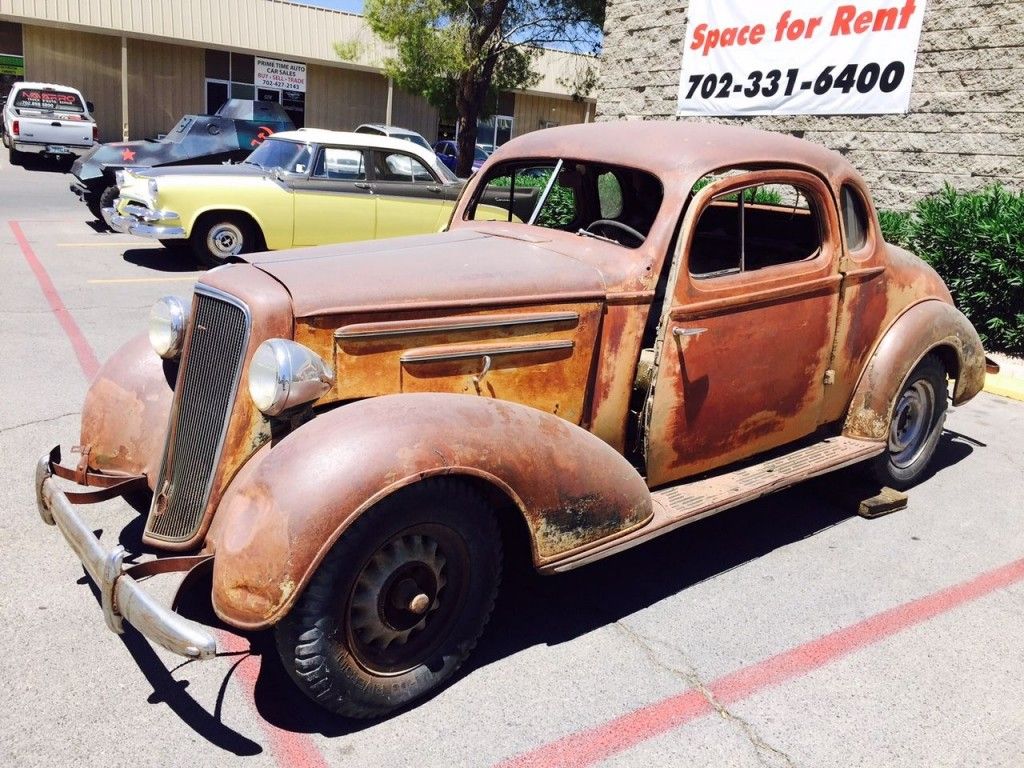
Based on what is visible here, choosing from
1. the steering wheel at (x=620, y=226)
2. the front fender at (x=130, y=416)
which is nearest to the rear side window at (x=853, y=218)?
the steering wheel at (x=620, y=226)

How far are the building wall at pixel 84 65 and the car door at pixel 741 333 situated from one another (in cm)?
2615

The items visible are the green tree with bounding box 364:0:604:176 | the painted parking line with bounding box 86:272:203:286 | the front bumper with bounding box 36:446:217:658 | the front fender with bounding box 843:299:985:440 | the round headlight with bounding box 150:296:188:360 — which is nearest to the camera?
the front bumper with bounding box 36:446:217:658

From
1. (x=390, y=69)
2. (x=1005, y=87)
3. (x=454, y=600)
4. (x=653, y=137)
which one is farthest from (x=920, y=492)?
(x=390, y=69)

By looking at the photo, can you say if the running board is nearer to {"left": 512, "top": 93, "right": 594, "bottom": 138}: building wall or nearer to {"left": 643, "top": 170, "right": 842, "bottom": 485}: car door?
{"left": 643, "top": 170, "right": 842, "bottom": 485}: car door

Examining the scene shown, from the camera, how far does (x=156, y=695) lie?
285 cm

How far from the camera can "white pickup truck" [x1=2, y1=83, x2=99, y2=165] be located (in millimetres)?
18125

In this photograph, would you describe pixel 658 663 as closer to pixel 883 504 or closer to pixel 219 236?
pixel 883 504

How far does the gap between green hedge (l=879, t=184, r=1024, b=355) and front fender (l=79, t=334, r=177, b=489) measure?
655cm

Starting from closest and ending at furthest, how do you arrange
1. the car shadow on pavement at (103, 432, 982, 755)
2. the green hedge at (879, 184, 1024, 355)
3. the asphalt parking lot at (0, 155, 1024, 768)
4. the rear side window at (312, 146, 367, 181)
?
the asphalt parking lot at (0, 155, 1024, 768), the car shadow on pavement at (103, 432, 982, 755), the green hedge at (879, 184, 1024, 355), the rear side window at (312, 146, 367, 181)

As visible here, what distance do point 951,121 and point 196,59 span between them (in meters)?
24.1

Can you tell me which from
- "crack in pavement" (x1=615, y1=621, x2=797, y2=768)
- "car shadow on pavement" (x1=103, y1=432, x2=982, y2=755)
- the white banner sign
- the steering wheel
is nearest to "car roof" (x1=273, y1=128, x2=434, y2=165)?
the steering wheel

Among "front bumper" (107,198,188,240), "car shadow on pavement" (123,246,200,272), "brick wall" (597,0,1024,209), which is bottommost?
"car shadow on pavement" (123,246,200,272)

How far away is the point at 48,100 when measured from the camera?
18547 millimetres

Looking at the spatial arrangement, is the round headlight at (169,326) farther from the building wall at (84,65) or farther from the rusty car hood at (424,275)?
the building wall at (84,65)
